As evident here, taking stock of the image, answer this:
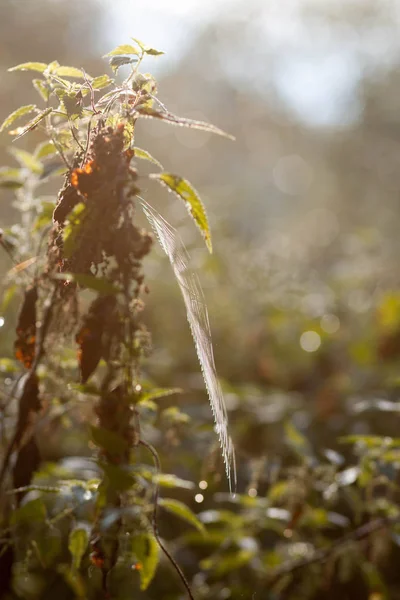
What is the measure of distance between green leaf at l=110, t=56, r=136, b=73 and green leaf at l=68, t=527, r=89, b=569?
2.98 ft

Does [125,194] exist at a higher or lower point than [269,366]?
lower

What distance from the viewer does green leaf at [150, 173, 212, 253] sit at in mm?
1145

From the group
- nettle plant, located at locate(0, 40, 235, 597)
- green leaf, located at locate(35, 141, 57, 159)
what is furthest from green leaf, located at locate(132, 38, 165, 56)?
green leaf, located at locate(35, 141, 57, 159)

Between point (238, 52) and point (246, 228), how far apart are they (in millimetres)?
6612

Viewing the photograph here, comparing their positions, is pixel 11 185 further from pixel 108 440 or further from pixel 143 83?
pixel 108 440

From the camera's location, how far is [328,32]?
38.8 ft

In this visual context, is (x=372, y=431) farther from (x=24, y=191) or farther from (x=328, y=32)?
(x=328, y=32)

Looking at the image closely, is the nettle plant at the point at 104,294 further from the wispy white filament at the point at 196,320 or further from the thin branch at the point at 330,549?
the thin branch at the point at 330,549

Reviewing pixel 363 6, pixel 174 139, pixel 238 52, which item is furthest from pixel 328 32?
pixel 174 139

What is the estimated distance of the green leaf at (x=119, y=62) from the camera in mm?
1119

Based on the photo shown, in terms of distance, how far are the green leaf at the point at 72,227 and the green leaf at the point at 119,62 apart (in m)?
0.26

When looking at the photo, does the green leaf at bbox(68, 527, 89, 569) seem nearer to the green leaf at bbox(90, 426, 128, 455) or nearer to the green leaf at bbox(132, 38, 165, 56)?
the green leaf at bbox(90, 426, 128, 455)

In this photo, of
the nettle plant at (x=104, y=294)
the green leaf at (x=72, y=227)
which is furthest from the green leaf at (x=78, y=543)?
the green leaf at (x=72, y=227)

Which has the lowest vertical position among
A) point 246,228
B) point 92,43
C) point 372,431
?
point 372,431
